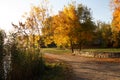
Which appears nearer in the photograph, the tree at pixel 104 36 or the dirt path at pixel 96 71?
the dirt path at pixel 96 71

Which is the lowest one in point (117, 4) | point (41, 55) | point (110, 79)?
point (110, 79)

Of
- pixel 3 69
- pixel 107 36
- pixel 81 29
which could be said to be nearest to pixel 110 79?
pixel 3 69

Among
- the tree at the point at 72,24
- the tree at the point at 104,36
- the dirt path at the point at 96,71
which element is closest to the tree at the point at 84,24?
the tree at the point at 72,24

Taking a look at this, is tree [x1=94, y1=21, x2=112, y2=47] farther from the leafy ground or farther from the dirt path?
the dirt path

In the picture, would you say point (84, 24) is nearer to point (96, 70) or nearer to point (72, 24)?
point (72, 24)

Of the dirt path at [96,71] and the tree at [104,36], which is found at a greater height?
the tree at [104,36]

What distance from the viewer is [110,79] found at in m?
15.2

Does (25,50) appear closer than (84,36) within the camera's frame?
Yes

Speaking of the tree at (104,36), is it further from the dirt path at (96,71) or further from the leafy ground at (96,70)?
the dirt path at (96,71)

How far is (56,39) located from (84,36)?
16.7ft

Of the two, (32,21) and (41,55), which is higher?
(32,21)

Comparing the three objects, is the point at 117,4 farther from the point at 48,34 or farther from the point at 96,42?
the point at 96,42

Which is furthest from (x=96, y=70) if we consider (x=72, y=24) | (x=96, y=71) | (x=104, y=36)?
(x=104, y=36)

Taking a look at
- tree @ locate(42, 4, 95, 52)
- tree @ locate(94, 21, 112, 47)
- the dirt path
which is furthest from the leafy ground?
tree @ locate(94, 21, 112, 47)
